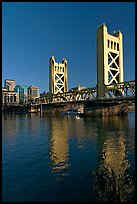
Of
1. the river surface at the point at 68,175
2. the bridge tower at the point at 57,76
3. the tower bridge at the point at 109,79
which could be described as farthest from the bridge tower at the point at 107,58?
the river surface at the point at 68,175

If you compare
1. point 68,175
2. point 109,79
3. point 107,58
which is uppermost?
point 107,58

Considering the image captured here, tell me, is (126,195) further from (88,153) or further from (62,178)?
(88,153)

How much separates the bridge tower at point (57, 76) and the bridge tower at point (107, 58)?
53382 millimetres

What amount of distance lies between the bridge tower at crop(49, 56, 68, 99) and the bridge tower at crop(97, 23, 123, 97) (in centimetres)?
5338

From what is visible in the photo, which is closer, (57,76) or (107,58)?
(107,58)

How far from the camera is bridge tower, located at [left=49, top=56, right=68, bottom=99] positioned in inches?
4973

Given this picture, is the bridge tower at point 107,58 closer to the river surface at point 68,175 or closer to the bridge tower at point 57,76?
the bridge tower at point 57,76

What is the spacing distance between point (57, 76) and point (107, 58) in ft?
207

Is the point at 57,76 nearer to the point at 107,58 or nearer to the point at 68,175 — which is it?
the point at 107,58

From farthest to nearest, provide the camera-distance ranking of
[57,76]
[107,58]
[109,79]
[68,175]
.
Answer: [57,76]
[109,79]
[107,58]
[68,175]

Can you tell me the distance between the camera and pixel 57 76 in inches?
5197

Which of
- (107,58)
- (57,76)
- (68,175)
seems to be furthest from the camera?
(57,76)

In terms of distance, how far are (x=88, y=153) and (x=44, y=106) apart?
10070 cm

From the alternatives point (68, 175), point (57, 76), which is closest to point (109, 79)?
point (57, 76)
